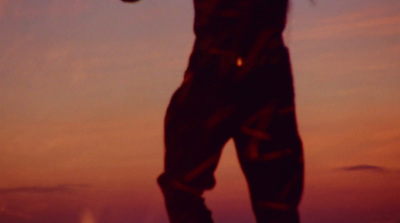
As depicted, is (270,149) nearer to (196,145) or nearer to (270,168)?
(270,168)

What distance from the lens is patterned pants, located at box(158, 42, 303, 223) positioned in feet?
4.17

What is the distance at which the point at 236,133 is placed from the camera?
1.31 meters

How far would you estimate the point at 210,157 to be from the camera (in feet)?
4.19

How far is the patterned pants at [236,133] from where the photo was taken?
1.27 metres

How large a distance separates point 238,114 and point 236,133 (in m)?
0.04

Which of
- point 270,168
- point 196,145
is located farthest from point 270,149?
point 196,145

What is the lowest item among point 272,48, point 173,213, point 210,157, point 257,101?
point 173,213

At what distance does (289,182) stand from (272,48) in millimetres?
282

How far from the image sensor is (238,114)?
4.22 ft

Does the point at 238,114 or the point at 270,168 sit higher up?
the point at 238,114

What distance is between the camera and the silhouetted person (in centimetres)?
127

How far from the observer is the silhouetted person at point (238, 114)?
1273mm

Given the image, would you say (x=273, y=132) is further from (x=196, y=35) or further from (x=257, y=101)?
(x=196, y=35)

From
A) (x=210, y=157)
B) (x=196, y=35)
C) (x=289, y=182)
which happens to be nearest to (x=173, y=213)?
(x=210, y=157)
